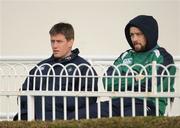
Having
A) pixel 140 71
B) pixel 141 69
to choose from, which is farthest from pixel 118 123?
pixel 141 69

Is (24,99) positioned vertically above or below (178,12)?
below

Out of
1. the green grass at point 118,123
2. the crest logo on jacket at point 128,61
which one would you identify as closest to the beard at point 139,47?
the crest logo on jacket at point 128,61

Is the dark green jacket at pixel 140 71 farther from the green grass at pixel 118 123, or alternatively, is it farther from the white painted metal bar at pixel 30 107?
the white painted metal bar at pixel 30 107

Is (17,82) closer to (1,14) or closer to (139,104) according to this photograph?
(139,104)

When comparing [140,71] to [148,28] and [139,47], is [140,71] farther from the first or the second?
[148,28]

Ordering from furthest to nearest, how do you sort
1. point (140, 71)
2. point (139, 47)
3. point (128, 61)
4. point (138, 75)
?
point (128, 61) < point (139, 47) < point (140, 71) < point (138, 75)

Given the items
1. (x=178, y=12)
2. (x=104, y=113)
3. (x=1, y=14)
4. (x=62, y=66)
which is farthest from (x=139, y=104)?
(x=1, y=14)

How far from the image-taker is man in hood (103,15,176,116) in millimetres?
5762

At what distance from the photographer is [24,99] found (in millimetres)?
6098

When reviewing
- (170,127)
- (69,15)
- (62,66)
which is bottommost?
(170,127)

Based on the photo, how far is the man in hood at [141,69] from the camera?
5.76 metres

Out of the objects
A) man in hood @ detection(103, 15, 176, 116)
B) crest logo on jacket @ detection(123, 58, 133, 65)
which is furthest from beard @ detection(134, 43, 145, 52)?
crest logo on jacket @ detection(123, 58, 133, 65)

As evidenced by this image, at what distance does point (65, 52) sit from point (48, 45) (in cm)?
272

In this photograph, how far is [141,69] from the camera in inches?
234
